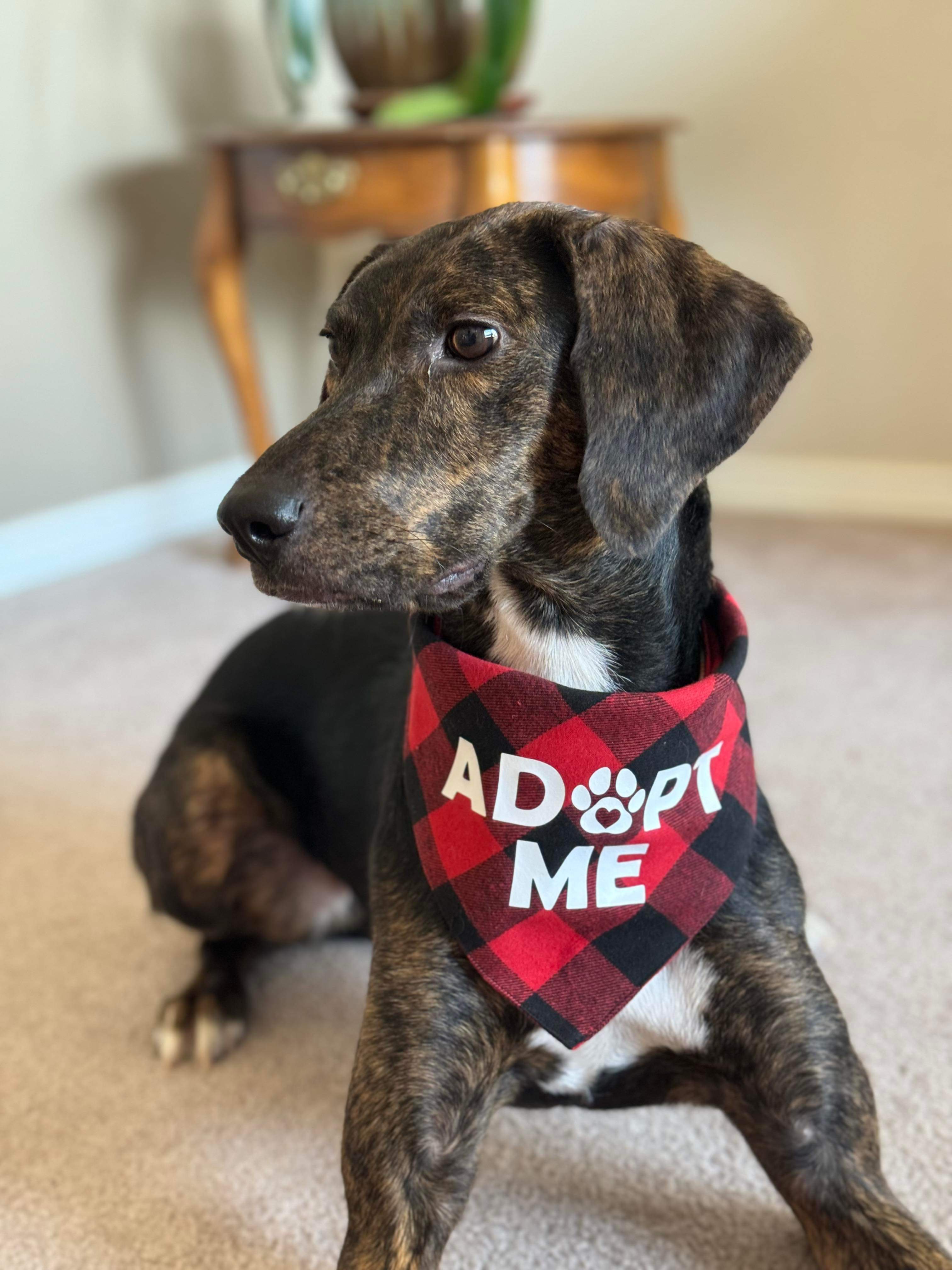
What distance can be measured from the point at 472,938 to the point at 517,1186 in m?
0.39

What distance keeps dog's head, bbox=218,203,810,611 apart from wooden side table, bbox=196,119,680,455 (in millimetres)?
1863

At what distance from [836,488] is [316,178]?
1.82 metres

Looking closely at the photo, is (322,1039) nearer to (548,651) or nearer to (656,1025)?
(656,1025)

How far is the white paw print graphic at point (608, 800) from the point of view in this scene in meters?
1.11

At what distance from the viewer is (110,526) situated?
3.67m

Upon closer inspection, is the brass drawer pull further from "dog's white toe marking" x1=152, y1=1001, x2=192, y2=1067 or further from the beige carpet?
"dog's white toe marking" x1=152, y1=1001, x2=192, y2=1067

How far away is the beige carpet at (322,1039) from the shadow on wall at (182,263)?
1.27 m

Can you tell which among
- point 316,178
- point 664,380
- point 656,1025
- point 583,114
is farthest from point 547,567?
point 583,114

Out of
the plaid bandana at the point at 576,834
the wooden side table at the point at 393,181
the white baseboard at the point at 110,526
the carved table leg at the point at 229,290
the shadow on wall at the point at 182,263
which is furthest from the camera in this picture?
the shadow on wall at the point at 182,263

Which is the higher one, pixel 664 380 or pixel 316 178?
pixel 664 380

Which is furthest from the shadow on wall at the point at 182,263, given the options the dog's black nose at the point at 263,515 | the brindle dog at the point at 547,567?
the dog's black nose at the point at 263,515

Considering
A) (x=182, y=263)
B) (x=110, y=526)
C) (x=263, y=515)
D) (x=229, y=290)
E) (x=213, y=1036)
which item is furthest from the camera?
(x=182, y=263)

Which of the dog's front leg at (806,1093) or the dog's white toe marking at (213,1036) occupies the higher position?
the dog's front leg at (806,1093)

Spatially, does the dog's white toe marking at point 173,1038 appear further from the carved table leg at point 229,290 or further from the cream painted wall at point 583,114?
the cream painted wall at point 583,114
